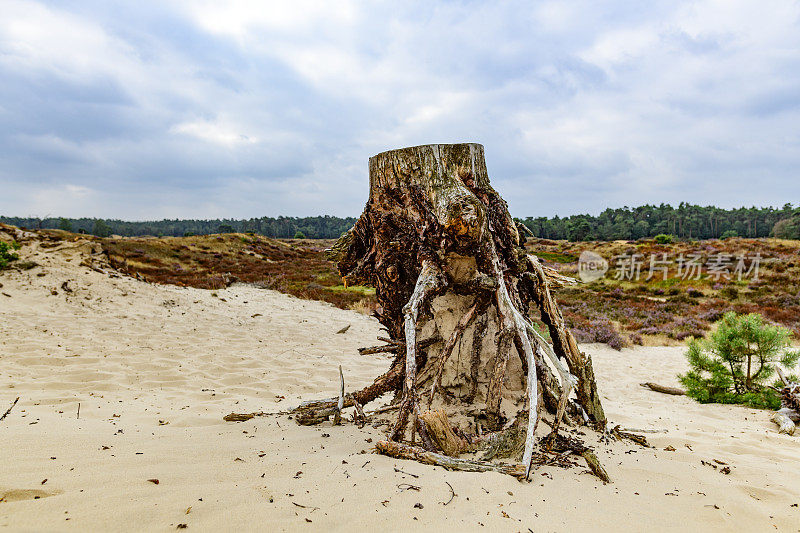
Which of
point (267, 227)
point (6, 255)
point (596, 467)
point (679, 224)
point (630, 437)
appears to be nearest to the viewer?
point (596, 467)

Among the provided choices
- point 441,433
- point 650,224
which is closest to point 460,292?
point 441,433

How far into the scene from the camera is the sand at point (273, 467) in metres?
1.82

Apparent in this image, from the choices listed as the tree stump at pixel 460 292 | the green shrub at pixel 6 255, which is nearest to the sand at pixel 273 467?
the tree stump at pixel 460 292

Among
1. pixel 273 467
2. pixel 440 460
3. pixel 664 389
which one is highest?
pixel 440 460

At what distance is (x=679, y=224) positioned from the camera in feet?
278

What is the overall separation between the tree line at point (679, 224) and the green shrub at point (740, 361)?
69.0 metres

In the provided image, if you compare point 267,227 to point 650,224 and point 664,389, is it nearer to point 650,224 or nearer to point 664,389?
point 650,224

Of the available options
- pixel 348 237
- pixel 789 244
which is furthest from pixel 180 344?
pixel 789 244

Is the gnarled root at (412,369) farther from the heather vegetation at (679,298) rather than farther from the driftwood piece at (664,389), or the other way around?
the heather vegetation at (679,298)

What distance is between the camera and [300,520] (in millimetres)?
1768

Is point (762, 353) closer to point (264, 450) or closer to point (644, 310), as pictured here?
point (264, 450)

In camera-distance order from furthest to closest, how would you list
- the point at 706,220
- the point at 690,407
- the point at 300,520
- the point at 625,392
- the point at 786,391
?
1. the point at 706,220
2. the point at 625,392
3. the point at 690,407
4. the point at 786,391
5. the point at 300,520

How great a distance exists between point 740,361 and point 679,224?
95.5 metres

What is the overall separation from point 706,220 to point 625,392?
10185 cm
